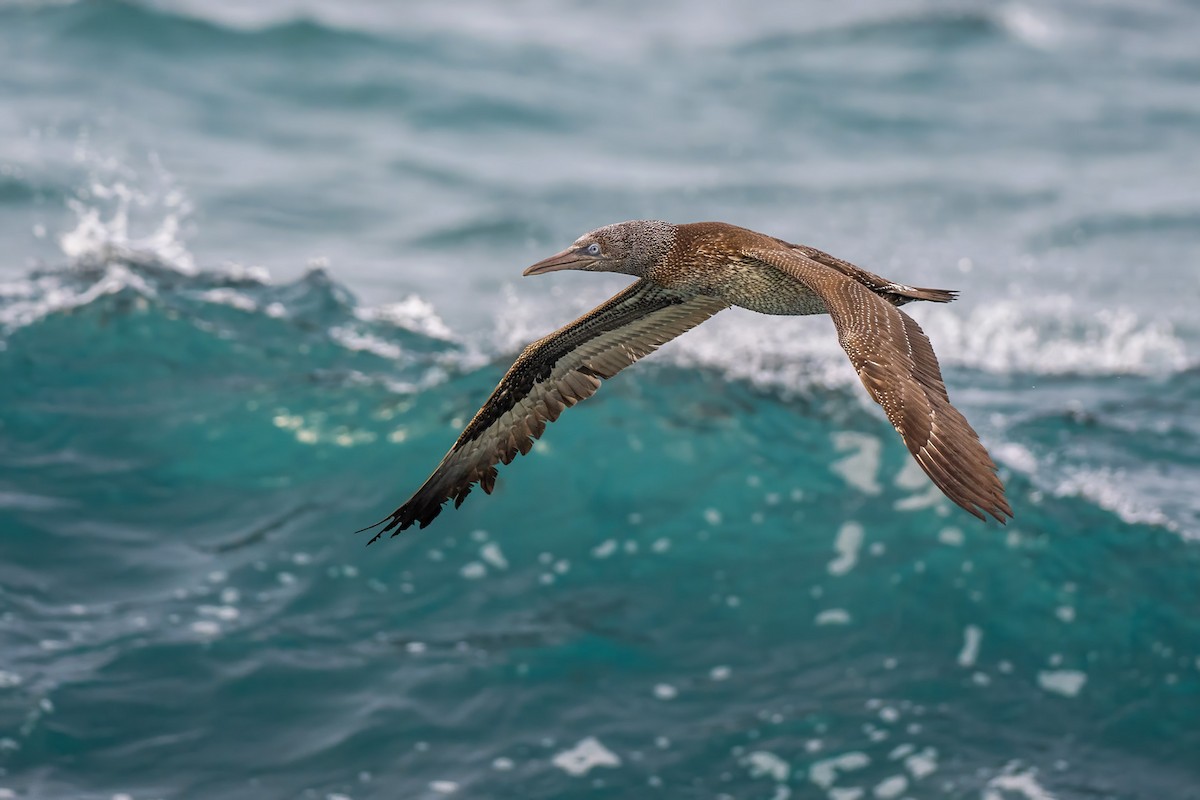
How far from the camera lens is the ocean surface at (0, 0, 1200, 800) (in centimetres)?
1036

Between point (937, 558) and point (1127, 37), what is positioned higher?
point (1127, 37)

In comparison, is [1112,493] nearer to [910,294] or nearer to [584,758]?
[584,758]

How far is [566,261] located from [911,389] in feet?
6.25

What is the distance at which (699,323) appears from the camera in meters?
7.79

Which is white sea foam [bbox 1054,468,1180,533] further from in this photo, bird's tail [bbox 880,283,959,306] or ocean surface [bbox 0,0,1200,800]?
bird's tail [bbox 880,283,959,306]

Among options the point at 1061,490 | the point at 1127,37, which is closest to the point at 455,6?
the point at 1127,37

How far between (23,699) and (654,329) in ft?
17.3

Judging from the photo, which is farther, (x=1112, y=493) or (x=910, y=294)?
(x=1112, y=493)

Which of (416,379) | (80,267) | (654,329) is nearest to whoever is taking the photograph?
(654,329)

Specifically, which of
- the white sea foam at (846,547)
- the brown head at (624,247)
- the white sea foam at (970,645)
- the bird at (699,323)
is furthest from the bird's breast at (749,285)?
the white sea foam at (846,547)

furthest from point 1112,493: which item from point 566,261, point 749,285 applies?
point 566,261

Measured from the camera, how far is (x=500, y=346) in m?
14.7

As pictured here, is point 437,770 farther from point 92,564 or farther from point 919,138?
point 919,138

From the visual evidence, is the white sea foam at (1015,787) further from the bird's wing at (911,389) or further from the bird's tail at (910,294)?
the bird's wing at (911,389)
